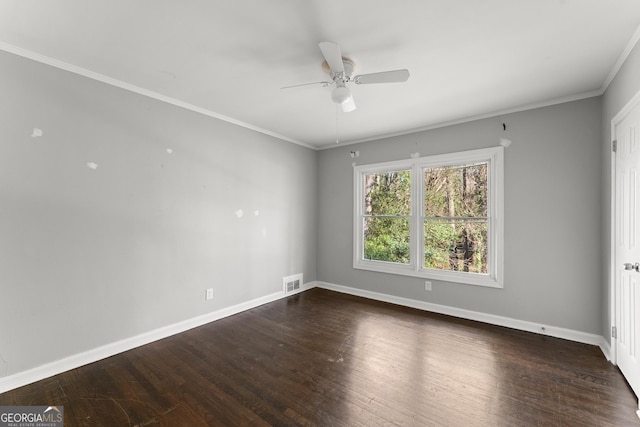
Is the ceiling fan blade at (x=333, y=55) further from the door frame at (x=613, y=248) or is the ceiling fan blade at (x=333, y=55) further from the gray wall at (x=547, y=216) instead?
the door frame at (x=613, y=248)

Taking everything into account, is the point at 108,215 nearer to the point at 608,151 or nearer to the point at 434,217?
the point at 434,217

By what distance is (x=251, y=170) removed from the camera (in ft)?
12.8

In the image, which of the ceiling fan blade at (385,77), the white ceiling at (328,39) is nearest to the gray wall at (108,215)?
the white ceiling at (328,39)

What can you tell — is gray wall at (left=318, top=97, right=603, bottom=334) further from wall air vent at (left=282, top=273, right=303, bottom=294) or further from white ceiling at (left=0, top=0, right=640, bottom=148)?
wall air vent at (left=282, top=273, right=303, bottom=294)

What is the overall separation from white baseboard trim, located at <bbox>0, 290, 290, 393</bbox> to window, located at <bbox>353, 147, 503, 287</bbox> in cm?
231

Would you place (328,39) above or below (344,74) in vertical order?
above

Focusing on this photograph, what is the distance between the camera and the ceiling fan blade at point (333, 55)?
1788 mm

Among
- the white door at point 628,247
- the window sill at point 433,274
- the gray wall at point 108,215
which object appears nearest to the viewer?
the white door at point 628,247

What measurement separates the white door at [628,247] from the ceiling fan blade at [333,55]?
2232mm

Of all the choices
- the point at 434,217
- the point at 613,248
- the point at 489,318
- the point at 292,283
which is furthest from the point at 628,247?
the point at 292,283

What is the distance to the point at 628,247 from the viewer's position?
6.99 feet

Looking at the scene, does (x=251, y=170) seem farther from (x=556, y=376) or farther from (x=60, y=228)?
(x=556, y=376)

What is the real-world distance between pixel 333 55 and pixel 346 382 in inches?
97.9

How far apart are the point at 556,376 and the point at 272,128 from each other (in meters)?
4.16
